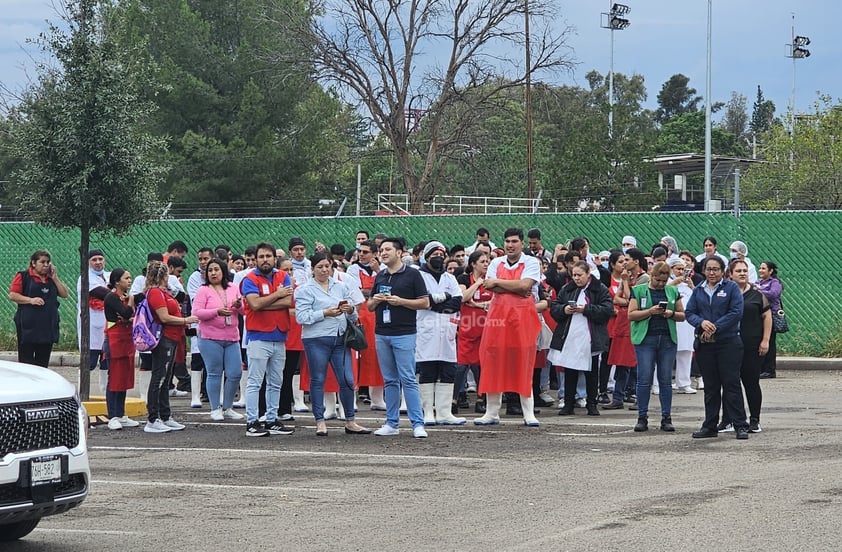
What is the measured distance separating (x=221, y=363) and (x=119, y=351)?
1.12 m

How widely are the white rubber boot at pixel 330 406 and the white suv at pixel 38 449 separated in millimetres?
6551

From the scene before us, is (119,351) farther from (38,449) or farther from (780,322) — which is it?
(780,322)

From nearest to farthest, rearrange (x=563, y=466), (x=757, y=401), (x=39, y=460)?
(x=39, y=460)
(x=563, y=466)
(x=757, y=401)

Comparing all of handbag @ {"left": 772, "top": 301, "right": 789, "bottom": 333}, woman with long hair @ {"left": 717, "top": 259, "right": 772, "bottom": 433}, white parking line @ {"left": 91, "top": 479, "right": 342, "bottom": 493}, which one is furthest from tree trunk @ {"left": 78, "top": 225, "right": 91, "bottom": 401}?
handbag @ {"left": 772, "top": 301, "right": 789, "bottom": 333}

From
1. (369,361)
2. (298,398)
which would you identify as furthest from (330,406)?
(298,398)

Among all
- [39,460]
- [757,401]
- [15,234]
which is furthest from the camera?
[15,234]

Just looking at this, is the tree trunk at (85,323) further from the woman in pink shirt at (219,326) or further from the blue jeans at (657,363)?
the blue jeans at (657,363)

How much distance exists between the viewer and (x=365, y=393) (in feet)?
56.9

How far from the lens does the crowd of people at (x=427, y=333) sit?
43.3 feet

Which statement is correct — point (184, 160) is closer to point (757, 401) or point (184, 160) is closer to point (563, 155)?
point (563, 155)

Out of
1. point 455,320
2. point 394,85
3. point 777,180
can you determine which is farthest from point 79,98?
point 777,180

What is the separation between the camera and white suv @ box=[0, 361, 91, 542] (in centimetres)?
762

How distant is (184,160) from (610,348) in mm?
27665

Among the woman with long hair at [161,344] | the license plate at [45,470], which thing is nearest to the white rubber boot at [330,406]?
the woman with long hair at [161,344]
